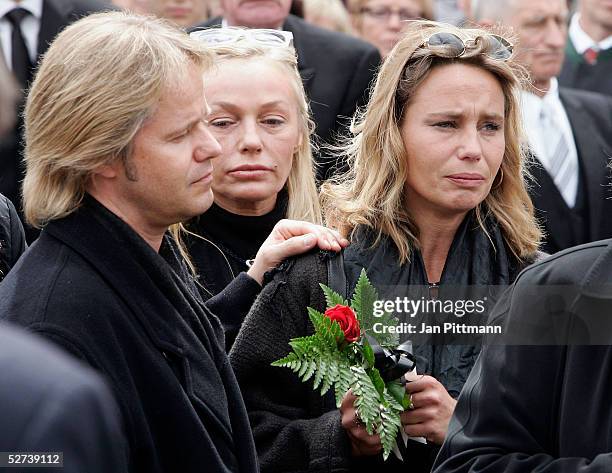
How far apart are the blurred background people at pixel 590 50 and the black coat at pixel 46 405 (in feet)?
21.0

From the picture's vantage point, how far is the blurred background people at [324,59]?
6.21 m

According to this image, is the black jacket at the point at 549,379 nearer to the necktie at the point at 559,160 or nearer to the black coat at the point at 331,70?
the black coat at the point at 331,70

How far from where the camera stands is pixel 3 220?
4078 millimetres

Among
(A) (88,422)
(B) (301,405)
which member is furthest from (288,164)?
(A) (88,422)

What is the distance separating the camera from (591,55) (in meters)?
8.05

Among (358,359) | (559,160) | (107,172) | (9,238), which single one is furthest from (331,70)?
(107,172)

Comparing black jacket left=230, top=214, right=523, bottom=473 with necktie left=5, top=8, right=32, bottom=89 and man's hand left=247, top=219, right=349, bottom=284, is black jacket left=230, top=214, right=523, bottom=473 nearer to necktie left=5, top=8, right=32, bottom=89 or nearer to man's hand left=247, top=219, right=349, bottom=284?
man's hand left=247, top=219, right=349, bottom=284

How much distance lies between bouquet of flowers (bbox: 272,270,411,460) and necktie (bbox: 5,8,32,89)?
2.60 m

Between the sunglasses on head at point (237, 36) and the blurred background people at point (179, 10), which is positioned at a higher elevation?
the sunglasses on head at point (237, 36)

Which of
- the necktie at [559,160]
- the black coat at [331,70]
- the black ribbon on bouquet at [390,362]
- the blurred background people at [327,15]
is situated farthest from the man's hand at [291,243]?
the blurred background people at [327,15]

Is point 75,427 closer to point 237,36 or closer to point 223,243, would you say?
point 223,243

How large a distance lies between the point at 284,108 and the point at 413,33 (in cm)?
54

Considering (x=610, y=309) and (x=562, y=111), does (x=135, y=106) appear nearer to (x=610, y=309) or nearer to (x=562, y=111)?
(x=610, y=309)

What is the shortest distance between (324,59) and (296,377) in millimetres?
2745
